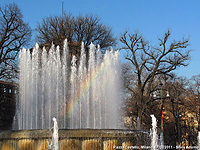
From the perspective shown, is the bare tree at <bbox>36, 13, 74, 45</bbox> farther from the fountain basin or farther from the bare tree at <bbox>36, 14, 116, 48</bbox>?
the fountain basin

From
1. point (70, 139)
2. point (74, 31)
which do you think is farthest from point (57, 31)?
point (70, 139)

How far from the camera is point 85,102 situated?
20.1 m

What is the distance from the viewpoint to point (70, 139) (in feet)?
36.5

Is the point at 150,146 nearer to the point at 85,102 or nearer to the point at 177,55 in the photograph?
the point at 85,102

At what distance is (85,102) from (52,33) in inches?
361

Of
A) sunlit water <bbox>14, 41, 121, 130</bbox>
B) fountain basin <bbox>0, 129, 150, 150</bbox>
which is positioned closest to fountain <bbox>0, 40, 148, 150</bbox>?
sunlit water <bbox>14, 41, 121, 130</bbox>

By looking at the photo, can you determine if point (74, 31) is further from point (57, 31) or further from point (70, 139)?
point (70, 139)

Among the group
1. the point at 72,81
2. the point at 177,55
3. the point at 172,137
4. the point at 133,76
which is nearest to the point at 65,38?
the point at 72,81

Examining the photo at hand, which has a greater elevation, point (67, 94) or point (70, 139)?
point (67, 94)

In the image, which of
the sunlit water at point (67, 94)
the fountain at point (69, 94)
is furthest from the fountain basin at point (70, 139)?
the sunlit water at point (67, 94)

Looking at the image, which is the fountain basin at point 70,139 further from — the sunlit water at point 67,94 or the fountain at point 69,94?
the sunlit water at point 67,94

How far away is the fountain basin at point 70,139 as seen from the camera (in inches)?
438

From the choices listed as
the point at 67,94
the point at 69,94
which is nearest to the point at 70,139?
the point at 69,94

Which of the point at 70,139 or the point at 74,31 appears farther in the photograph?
the point at 74,31
